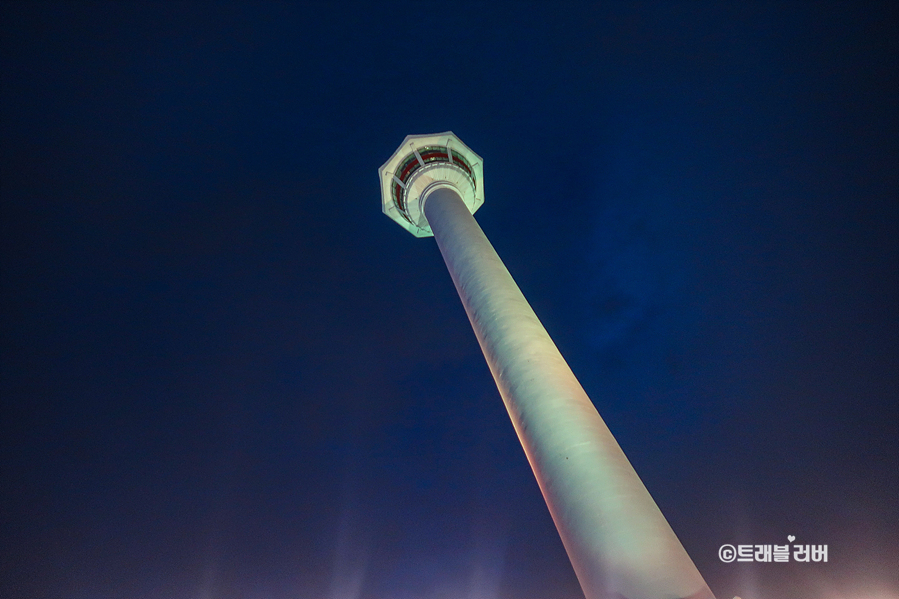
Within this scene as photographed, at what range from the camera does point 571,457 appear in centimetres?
742

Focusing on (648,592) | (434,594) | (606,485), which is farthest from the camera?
(434,594)

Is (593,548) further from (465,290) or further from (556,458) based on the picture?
(465,290)

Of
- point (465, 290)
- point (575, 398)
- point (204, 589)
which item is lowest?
point (204, 589)

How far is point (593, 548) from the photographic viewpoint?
20.6 ft

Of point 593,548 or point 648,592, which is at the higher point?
point 593,548

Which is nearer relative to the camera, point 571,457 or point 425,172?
point 571,457

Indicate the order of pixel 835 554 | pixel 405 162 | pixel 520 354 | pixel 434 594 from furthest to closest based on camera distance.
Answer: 1. pixel 434 594
2. pixel 835 554
3. pixel 405 162
4. pixel 520 354

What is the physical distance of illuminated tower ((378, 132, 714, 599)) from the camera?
5.87m

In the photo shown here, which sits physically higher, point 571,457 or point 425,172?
point 425,172

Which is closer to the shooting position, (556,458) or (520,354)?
(556,458)

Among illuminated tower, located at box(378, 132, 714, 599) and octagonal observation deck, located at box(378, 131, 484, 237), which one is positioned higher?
octagonal observation deck, located at box(378, 131, 484, 237)

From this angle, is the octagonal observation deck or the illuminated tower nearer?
the illuminated tower

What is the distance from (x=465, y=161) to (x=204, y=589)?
30.1 meters

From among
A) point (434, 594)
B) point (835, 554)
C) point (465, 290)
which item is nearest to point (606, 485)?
point (465, 290)
